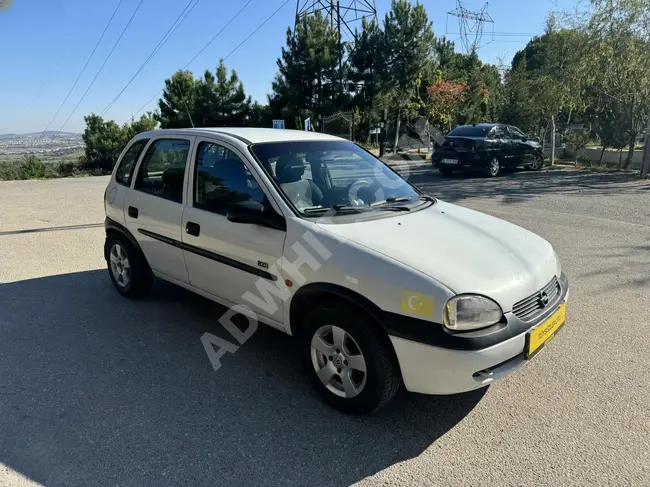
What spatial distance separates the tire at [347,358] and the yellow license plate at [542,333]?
76 centimetres

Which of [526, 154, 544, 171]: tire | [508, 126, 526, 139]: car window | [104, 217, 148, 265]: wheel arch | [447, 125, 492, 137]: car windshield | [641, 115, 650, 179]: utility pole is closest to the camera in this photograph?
[104, 217, 148, 265]: wheel arch

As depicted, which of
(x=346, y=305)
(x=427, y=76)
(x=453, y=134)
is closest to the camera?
(x=346, y=305)

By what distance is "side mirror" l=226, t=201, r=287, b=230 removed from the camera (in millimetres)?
3154

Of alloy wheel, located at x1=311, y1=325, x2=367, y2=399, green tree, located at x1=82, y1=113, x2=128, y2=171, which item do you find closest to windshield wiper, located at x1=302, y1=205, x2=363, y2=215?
alloy wheel, located at x1=311, y1=325, x2=367, y2=399

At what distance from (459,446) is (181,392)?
181 cm

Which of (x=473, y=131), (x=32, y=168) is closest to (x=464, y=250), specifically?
(x=473, y=131)

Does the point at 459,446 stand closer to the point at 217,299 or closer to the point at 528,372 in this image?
the point at 528,372

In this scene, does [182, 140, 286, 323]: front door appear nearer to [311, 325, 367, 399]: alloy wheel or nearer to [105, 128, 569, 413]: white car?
[105, 128, 569, 413]: white car

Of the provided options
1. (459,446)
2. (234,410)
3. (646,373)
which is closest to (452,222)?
(459,446)

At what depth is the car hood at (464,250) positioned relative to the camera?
103 inches

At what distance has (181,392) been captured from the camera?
10.5 ft

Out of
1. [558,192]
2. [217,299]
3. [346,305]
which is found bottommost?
[558,192]

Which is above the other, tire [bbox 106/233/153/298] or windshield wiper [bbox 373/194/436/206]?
windshield wiper [bbox 373/194/436/206]

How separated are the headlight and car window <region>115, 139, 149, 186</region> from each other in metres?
3.52
